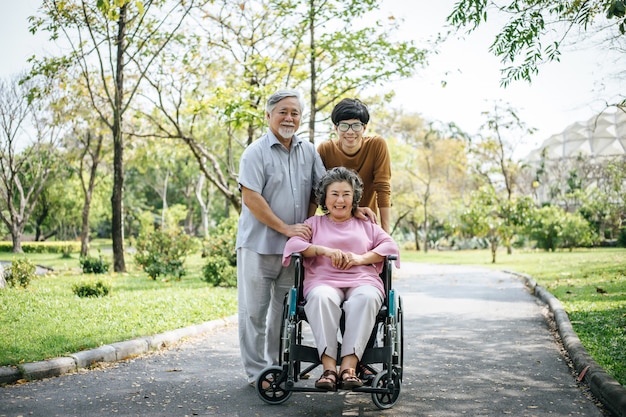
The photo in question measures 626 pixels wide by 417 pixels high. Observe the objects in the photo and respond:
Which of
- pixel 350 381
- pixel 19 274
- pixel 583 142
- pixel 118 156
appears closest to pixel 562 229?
pixel 118 156

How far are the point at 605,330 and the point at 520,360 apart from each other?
1524 mm

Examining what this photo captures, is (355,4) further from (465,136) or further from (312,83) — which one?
(465,136)

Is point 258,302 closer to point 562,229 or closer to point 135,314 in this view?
point 135,314

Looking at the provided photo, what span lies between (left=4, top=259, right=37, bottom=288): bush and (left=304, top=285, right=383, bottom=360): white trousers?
9071 mm

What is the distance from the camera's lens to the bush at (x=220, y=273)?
42.4 ft

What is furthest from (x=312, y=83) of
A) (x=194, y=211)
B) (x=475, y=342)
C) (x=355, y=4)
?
(x=194, y=211)

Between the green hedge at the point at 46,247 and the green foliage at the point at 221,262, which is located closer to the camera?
the green foliage at the point at 221,262

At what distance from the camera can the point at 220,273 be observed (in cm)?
1293

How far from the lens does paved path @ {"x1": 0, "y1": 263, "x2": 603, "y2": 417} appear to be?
13.6 ft

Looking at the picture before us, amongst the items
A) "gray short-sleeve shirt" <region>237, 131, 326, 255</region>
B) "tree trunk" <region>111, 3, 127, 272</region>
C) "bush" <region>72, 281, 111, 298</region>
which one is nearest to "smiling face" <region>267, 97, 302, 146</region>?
"gray short-sleeve shirt" <region>237, 131, 326, 255</region>

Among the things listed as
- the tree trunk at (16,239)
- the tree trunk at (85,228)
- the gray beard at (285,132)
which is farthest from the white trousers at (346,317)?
the tree trunk at (16,239)

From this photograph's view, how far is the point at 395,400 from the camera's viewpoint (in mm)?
4082

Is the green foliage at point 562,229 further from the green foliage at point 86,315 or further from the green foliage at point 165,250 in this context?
the green foliage at point 86,315

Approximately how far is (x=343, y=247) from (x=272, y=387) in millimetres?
1045
